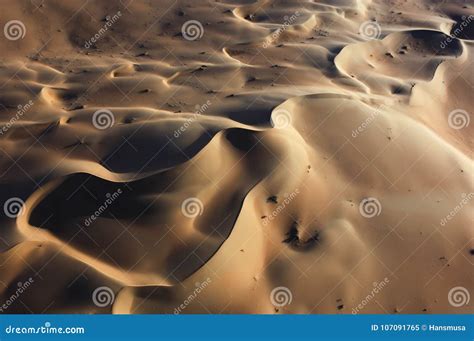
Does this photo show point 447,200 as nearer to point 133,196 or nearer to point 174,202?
point 174,202

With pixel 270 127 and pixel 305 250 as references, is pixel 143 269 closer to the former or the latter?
pixel 305 250

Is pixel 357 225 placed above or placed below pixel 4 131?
above

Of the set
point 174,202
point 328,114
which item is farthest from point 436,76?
point 174,202

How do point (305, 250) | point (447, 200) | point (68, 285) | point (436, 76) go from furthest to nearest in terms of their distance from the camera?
1. point (436, 76)
2. point (447, 200)
3. point (305, 250)
4. point (68, 285)

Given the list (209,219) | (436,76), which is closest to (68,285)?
(209,219)

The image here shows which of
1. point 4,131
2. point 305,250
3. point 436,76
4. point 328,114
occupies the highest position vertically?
point 436,76

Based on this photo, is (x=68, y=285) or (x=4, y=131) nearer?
(x=68, y=285)

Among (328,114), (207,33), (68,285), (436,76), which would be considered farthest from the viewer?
(207,33)
